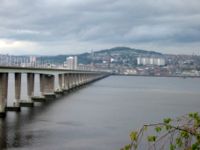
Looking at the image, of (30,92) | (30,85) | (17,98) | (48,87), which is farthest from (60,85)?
(17,98)

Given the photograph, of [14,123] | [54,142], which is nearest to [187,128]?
[54,142]

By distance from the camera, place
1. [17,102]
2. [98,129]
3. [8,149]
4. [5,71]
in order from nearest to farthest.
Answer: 1. [8,149]
2. [98,129]
3. [5,71]
4. [17,102]

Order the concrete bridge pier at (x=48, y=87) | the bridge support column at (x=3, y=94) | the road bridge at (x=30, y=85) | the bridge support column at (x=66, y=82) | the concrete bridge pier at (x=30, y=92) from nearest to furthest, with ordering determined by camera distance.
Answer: the bridge support column at (x=3, y=94) < the road bridge at (x=30, y=85) < the concrete bridge pier at (x=30, y=92) < the concrete bridge pier at (x=48, y=87) < the bridge support column at (x=66, y=82)

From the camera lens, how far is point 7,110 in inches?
2552

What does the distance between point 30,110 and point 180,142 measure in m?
62.9

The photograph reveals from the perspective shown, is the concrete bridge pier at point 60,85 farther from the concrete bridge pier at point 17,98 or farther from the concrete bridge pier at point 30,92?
the concrete bridge pier at point 17,98

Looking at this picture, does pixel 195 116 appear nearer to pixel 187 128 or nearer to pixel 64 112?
pixel 187 128

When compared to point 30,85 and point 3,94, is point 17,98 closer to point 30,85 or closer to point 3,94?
point 3,94

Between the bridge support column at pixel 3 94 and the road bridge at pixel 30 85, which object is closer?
the bridge support column at pixel 3 94

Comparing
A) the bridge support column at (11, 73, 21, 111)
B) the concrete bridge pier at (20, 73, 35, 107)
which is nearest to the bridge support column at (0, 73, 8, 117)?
the bridge support column at (11, 73, 21, 111)

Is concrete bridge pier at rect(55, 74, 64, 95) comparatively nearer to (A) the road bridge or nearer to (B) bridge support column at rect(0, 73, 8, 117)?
(A) the road bridge

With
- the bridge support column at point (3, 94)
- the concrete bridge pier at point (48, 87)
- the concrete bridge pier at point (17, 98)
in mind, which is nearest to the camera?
the bridge support column at point (3, 94)

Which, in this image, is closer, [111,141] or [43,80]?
[111,141]

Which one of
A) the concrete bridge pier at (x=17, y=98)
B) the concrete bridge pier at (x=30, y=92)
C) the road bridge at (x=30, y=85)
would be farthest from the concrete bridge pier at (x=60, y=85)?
the concrete bridge pier at (x=17, y=98)
